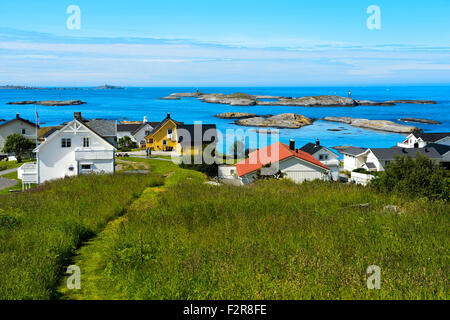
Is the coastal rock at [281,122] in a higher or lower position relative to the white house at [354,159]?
higher

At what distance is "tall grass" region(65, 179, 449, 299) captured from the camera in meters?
6.30

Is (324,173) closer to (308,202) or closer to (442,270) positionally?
(308,202)

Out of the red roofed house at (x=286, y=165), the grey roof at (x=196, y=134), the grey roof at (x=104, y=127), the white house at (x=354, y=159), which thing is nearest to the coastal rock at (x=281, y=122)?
the white house at (x=354, y=159)

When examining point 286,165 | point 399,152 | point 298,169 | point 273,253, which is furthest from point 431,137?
point 273,253

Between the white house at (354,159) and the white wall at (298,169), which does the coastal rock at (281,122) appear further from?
the white wall at (298,169)

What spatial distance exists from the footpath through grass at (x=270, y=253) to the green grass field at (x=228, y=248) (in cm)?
2

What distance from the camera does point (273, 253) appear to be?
25.7 feet

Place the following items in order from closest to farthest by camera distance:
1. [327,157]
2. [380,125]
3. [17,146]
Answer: [17,146], [327,157], [380,125]

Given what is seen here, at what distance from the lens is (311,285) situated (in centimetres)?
634

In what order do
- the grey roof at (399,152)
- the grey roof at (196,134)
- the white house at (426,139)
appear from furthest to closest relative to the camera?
Answer: the white house at (426,139)
the grey roof at (196,134)
the grey roof at (399,152)

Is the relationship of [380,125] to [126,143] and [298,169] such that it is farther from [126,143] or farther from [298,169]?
[298,169]

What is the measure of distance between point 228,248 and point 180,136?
52686 millimetres

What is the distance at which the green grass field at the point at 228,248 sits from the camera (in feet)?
20.9

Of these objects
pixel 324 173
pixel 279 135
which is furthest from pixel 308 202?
pixel 279 135
